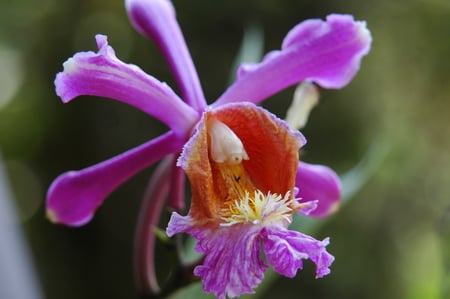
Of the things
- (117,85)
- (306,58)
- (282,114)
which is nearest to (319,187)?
(306,58)

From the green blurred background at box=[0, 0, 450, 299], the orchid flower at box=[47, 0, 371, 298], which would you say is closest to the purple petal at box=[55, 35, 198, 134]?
the orchid flower at box=[47, 0, 371, 298]

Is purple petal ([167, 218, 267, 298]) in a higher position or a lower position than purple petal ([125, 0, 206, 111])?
lower

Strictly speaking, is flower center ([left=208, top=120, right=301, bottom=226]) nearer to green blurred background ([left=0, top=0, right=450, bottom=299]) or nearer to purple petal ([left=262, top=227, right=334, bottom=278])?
purple petal ([left=262, top=227, right=334, bottom=278])

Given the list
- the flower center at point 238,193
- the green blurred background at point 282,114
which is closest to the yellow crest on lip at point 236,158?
the flower center at point 238,193

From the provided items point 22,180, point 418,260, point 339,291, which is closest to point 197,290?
point 339,291

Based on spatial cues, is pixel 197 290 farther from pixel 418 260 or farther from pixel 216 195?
pixel 418 260

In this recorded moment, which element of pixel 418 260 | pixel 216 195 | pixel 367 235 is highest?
pixel 216 195

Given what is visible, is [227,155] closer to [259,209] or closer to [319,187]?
[259,209]
